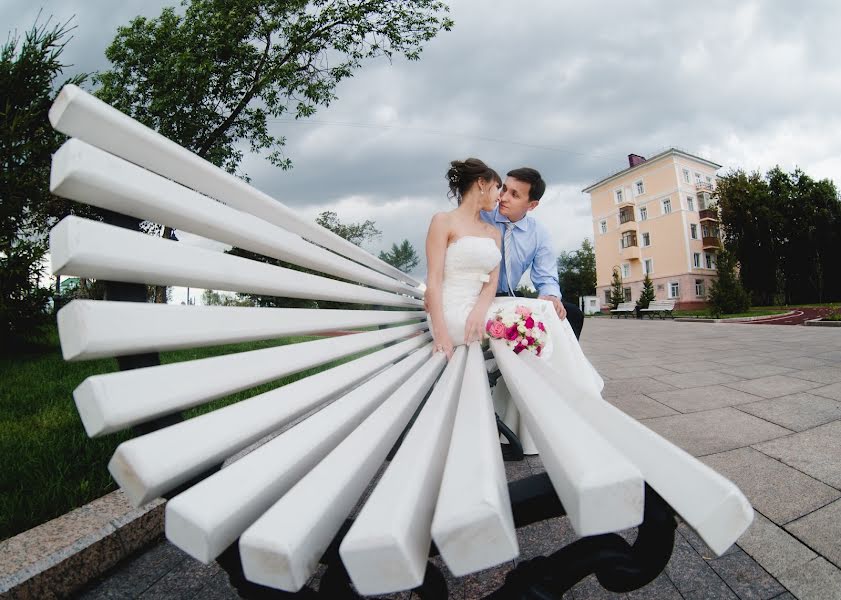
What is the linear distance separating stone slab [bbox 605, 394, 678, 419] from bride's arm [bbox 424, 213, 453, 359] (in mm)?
1732

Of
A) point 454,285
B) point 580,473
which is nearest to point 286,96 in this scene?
point 454,285

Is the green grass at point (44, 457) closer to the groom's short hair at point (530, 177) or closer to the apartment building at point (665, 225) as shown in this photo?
the groom's short hair at point (530, 177)

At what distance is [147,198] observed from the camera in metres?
0.70

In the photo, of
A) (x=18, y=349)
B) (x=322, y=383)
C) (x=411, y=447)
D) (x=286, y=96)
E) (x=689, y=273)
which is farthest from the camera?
(x=689, y=273)

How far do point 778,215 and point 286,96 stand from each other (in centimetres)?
3467

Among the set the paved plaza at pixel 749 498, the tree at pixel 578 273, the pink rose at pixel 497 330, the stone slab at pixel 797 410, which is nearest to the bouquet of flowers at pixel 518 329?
the pink rose at pixel 497 330

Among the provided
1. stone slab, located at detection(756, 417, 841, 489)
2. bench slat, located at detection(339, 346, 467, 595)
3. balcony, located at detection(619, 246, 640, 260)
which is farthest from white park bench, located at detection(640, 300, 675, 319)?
bench slat, located at detection(339, 346, 467, 595)

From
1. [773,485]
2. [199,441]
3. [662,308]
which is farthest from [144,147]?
[662,308]

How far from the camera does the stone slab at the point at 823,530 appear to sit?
1437mm

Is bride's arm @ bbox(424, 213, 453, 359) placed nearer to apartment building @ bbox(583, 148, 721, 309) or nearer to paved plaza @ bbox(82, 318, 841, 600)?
paved plaza @ bbox(82, 318, 841, 600)

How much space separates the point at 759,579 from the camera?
132cm

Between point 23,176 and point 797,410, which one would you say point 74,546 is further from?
point 23,176

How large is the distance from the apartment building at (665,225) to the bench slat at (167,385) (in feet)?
139

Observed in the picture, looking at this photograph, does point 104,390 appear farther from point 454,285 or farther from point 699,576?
point 454,285
